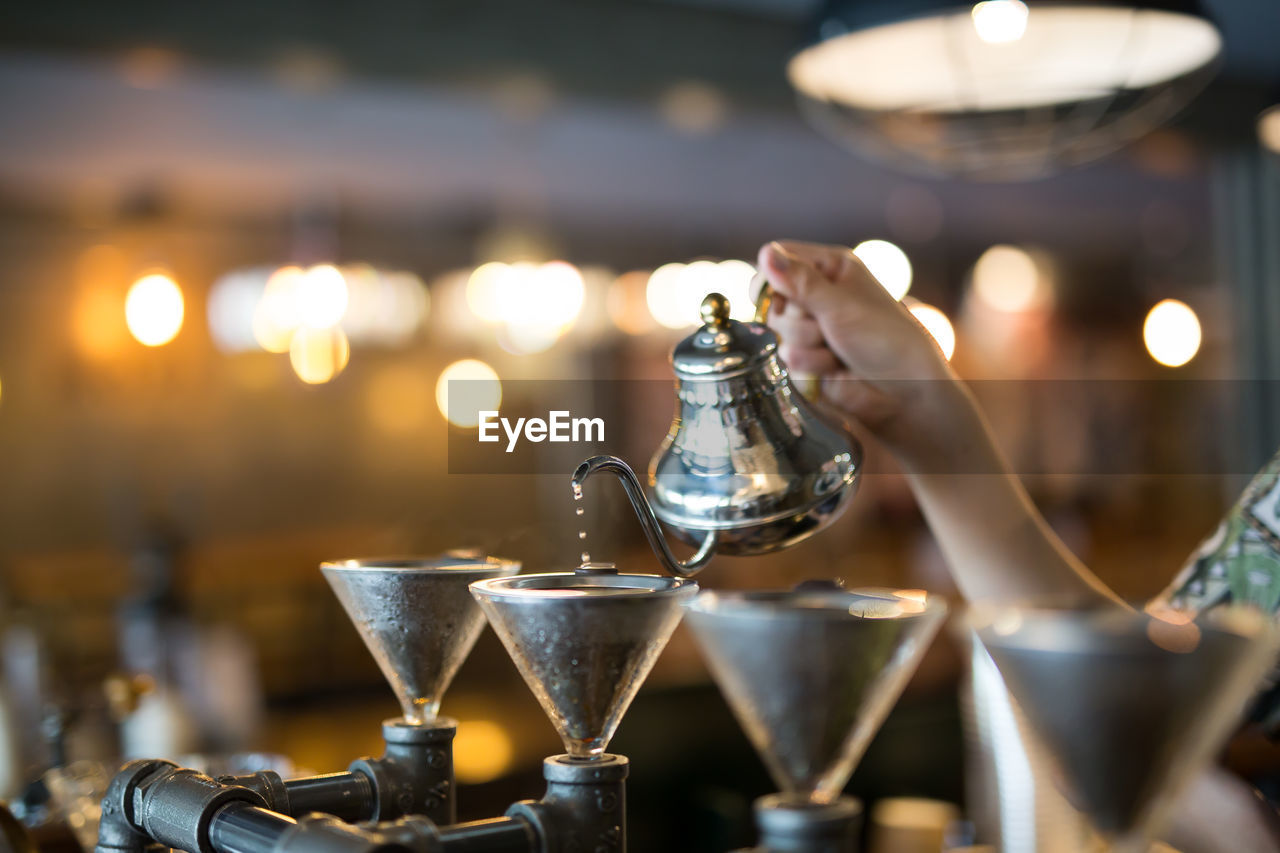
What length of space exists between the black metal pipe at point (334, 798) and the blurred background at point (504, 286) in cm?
18

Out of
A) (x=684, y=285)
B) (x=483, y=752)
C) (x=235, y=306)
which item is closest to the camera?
(x=483, y=752)

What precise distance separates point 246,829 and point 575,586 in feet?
0.69

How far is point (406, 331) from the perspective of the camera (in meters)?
5.90

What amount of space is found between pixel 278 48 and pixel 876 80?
7.20 ft

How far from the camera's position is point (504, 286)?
17.0ft

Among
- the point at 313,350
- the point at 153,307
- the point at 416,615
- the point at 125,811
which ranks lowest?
the point at 125,811

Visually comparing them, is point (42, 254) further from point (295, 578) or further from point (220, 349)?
point (295, 578)

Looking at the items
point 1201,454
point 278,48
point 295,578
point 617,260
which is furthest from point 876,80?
point 1201,454

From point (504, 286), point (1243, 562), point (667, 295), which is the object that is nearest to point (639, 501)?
point (1243, 562)

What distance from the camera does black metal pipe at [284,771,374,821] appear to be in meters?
0.72

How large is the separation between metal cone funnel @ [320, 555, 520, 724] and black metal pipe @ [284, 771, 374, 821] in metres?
0.06

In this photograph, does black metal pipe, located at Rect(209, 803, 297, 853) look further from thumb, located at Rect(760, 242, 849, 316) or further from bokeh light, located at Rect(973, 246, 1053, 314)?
bokeh light, located at Rect(973, 246, 1053, 314)

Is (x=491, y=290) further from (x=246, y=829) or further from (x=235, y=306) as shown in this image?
(x=246, y=829)

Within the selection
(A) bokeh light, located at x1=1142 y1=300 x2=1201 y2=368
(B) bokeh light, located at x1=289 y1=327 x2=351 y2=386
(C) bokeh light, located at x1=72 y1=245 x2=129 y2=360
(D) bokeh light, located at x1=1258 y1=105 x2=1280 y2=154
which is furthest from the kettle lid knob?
(A) bokeh light, located at x1=1142 y1=300 x2=1201 y2=368
